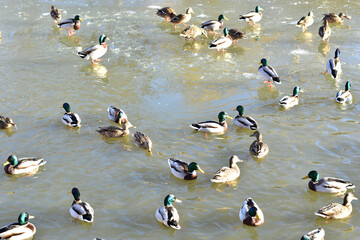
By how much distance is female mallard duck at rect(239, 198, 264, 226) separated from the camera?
866 centimetres

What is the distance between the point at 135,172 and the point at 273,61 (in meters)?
7.50

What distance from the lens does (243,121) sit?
12312 mm

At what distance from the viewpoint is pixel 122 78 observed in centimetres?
1516

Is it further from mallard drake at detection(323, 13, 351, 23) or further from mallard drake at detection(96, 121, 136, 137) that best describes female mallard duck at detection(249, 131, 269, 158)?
mallard drake at detection(323, 13, 351, 23)

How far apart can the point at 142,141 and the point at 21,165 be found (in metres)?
2.66

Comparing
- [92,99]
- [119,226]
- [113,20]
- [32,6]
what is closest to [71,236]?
[119,226]

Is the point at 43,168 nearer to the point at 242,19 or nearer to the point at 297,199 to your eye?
the point at 297,199

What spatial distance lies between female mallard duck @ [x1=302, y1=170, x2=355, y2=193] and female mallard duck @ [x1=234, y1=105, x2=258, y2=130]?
8.51 feet

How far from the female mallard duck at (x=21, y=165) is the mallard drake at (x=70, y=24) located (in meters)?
9.17

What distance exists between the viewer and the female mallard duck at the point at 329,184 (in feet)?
31.9

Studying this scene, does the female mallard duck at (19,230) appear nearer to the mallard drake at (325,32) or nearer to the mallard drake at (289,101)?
the mallard drake at (289,101)

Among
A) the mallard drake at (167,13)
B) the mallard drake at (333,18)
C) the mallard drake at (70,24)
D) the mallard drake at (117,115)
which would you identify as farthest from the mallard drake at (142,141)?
the mallard drake at (333,18)

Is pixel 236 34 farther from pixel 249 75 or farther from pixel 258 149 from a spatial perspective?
pixel 258 149

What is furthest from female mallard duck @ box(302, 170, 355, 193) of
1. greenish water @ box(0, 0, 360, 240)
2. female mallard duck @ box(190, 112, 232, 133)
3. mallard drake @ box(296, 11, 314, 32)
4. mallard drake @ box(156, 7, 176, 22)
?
mallard drake @ box(156, 7, 176, 22)
